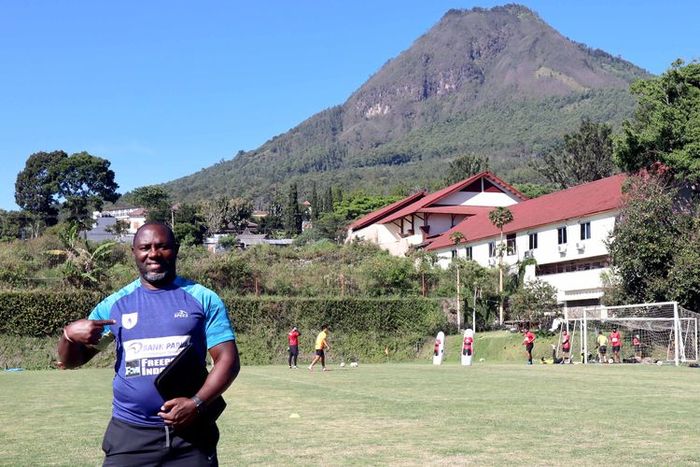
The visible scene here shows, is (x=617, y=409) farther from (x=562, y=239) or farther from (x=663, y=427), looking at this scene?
(x=562, y=239)

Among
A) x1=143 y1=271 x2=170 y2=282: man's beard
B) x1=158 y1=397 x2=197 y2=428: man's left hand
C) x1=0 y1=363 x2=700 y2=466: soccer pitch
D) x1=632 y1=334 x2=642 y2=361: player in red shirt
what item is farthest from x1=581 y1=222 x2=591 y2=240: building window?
x1=158 y1=397 x2=197 y2=428: man's left hand

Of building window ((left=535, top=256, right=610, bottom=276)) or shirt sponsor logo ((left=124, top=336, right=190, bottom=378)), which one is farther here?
building window ((left=535, top=256, right=610, bottom=276))

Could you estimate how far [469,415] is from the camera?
14086 mm

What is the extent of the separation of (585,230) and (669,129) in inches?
343

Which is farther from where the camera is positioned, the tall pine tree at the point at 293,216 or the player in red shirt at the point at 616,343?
the tall pine tree at the point at 293,216

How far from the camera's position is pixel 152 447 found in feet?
14.5

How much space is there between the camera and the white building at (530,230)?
49.8 m

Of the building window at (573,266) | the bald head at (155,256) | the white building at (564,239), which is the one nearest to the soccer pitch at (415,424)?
the bald head at (155,256)

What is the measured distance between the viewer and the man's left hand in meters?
4.34

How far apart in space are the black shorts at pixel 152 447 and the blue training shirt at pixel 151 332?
6 cm

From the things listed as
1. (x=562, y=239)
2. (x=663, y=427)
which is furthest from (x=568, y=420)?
(x=562, y=239)

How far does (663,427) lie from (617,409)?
111 inches

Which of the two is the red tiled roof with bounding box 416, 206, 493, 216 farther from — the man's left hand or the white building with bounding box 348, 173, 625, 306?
the man's left hand

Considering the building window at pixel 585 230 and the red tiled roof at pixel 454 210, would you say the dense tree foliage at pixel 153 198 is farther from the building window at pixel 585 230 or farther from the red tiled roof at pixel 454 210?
the building window at pixel 585 230
